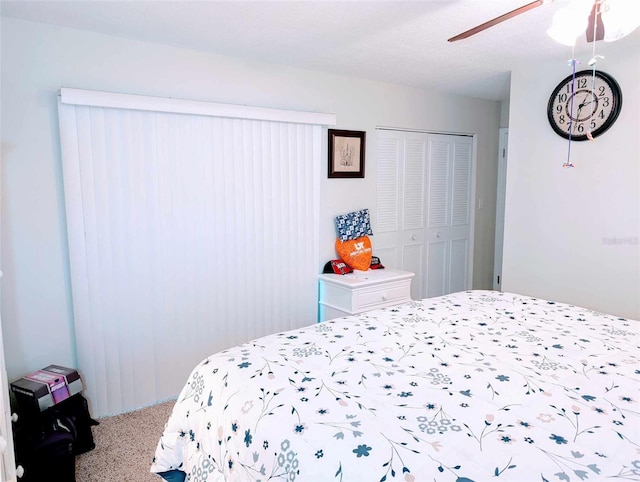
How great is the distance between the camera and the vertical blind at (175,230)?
2645 mm

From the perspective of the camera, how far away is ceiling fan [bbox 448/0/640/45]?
5.35 feet

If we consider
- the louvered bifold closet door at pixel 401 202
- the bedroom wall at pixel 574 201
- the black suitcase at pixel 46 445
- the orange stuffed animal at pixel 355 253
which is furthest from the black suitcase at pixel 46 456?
the bedroom wall at pixel 574 201

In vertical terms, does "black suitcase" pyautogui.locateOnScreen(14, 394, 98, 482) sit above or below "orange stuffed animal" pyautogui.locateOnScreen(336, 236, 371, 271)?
below

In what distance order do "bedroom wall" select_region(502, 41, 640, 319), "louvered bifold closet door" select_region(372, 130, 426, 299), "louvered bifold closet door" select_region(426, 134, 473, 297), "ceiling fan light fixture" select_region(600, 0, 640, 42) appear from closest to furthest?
"ceiling fan light fixture" select_region(600, 0, 640, 42)
"bedroom wall" select_region(502, 41, 640, 319)
"louvered bifold closet door" select_region(372, 130, 426, 299)
"louvered bifold closet door" select_region(426, 134, 473, 297)

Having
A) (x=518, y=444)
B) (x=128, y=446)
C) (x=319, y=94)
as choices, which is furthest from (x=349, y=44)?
(x=128, y=446)

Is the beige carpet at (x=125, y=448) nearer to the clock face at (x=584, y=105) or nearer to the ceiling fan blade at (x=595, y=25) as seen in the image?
the ceiling fan blade at (x=595, y=25)

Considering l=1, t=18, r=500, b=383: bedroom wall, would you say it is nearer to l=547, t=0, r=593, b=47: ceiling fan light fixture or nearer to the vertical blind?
the vertical blind

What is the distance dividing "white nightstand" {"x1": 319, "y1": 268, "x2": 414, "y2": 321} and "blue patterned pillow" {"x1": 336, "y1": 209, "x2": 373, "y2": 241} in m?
0.31

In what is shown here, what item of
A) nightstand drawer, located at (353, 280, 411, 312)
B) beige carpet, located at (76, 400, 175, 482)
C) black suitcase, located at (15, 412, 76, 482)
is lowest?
beige carpet, located at (76, 400, 175, 482)

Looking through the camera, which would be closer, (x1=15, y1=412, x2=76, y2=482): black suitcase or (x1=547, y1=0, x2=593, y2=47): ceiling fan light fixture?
(x1=547, y1=0, x2=593, y2=47): ceiling fan light fixture

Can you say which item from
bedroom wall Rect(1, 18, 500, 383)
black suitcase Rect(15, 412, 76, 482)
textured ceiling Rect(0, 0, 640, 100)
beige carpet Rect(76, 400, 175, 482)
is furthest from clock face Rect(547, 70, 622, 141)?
black suitcase Rect(15, 412, 76, 482)

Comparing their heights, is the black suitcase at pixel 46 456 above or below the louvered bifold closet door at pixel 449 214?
below

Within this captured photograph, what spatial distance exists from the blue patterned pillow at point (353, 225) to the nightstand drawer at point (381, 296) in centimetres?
50

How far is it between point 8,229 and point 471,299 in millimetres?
2547
